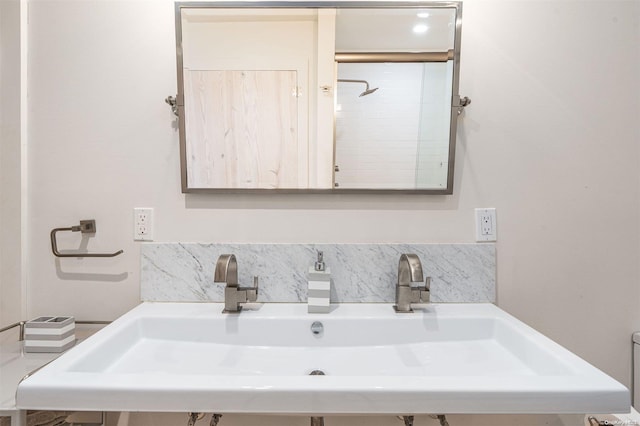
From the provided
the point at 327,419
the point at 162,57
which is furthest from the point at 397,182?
the point at 162,57

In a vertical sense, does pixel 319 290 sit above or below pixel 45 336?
above

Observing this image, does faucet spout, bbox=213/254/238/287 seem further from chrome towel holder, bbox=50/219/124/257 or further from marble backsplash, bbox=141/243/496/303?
chrome towel holder, bbox=50/219/124/257

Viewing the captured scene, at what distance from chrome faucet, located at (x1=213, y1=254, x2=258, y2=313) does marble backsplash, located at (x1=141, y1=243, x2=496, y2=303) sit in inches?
3.3

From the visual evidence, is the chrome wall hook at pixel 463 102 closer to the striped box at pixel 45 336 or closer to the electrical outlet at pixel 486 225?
the electrical outlet at pixel 486 225

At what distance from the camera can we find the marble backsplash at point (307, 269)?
106 cm

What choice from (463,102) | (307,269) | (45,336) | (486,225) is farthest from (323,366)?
(463,102)

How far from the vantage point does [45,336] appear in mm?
929

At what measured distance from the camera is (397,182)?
42.2 inches

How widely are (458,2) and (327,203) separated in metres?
0.76

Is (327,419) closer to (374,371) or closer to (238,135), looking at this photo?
(374,371)

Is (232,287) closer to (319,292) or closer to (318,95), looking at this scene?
(319,292)

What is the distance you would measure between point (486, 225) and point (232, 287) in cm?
84

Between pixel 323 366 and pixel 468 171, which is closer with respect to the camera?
pixel 323 366

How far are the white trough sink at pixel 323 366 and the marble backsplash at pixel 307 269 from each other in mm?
46
